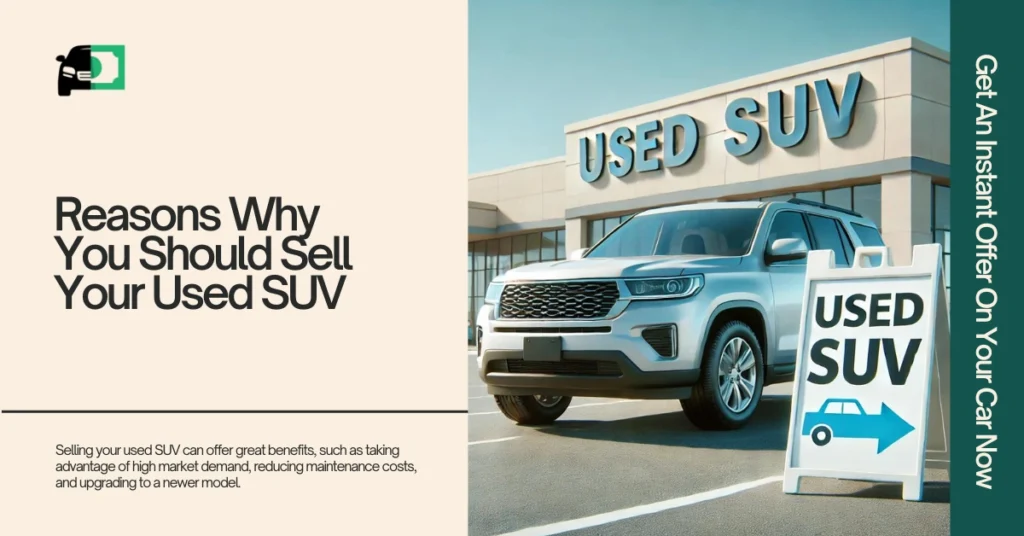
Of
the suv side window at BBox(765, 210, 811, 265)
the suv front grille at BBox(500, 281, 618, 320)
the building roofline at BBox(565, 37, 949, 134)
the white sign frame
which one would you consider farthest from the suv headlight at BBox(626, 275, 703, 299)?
the building roofline at BBox(565, 37, 949, 134)

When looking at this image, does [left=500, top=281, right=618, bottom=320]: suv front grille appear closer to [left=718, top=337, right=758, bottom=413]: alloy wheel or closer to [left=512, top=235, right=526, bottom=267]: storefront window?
[left=718, top=337, right=758, bottom=413]: alloy wheel

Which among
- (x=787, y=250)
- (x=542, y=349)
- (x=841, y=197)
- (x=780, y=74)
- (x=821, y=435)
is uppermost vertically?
(x=780, y=74)

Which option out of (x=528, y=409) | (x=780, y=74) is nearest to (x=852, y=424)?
(x=528, y=409)

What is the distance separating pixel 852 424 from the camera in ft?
18.4

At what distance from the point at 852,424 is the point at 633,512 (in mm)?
1420

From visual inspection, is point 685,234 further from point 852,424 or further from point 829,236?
point 852,424

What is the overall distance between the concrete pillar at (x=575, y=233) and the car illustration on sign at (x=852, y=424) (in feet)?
70.9

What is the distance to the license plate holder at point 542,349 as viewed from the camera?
7.40 meters

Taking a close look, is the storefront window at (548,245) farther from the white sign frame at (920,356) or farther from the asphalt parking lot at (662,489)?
the white sign frame at (920,356)

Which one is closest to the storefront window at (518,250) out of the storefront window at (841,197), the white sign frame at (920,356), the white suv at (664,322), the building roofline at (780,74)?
the building roofline at (780,74)

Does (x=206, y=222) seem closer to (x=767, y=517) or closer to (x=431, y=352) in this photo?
(x=431, y=352)

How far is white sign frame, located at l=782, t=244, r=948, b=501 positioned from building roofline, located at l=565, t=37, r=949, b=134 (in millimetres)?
15093

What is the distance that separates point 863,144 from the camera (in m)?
20.2

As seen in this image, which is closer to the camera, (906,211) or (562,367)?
(562,367)
